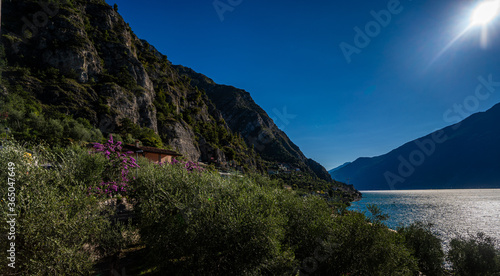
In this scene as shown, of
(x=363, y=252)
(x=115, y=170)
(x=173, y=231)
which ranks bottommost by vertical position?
(x=363, y=252)

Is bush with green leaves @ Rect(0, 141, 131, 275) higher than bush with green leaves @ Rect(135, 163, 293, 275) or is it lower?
higher

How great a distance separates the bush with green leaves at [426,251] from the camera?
29406mm

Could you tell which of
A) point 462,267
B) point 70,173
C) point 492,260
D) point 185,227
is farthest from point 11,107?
point 492,260

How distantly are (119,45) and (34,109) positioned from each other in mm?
40291

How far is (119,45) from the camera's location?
7456cm

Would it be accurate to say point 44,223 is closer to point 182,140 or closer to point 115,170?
point 115,170

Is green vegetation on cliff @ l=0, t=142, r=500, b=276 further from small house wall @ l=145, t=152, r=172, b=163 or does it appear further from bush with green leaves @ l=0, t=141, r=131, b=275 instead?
small house wall @ l=145, t=152, r=172, b=163

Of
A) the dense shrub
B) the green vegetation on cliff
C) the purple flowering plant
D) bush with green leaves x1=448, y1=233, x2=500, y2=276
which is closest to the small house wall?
the green vegetation on cliff

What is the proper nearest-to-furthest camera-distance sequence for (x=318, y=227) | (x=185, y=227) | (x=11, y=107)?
(x=185, y=227) < (x=318, y=227) < (x=11, y=107)

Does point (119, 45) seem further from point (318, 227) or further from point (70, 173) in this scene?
point (318, 227)

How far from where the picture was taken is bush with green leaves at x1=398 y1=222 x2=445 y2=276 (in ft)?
96.5

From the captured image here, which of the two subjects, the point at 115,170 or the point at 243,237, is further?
the point at 115,170

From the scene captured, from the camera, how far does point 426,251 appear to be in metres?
30.3

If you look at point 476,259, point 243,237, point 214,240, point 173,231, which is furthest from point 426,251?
point 173,231
